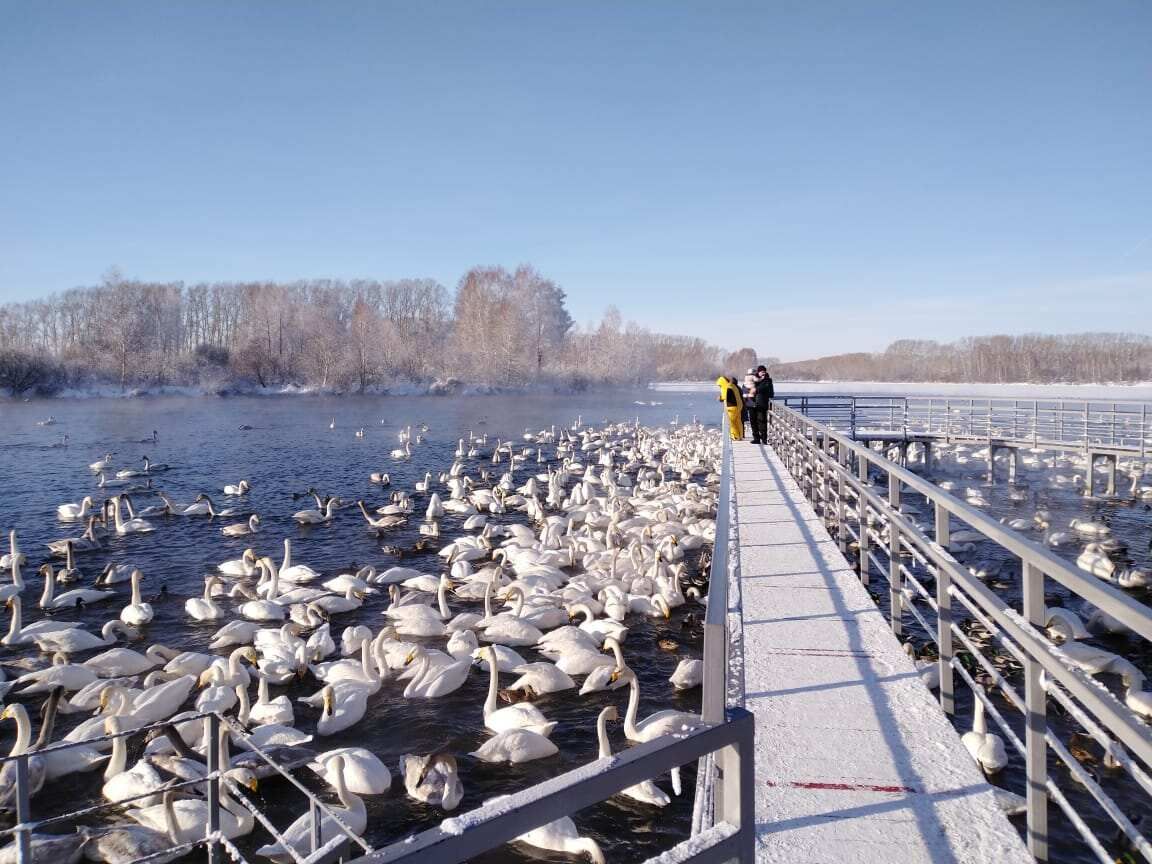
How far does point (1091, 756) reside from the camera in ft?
21.2

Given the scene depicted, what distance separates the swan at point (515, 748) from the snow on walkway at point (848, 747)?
7.77 feet

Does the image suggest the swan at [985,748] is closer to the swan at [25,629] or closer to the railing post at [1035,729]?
the railing post at [1035,729]

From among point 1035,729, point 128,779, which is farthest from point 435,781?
point 1035,729

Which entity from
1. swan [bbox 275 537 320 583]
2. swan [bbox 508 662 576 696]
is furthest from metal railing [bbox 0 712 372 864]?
swan [bbox 275 537 320 583]

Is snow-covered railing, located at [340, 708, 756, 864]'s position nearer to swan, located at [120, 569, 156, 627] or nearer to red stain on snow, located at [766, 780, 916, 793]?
red stain on snow, located at [766, 780, 916, 793]

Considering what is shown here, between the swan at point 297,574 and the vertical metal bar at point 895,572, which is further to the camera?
the swan at point 297,574

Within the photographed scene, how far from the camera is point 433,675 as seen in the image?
26.1 feet

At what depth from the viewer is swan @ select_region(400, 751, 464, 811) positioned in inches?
232

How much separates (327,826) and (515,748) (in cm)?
176

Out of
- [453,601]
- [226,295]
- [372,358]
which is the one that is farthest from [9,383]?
[453,601]

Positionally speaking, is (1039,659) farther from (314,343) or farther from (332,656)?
(314,343)

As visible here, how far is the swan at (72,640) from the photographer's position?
369 inches

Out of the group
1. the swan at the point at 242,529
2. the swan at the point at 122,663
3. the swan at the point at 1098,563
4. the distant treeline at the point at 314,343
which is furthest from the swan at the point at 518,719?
the distant treeline at the point at 314,343

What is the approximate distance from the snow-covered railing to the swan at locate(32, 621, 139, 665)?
10.1 meters
